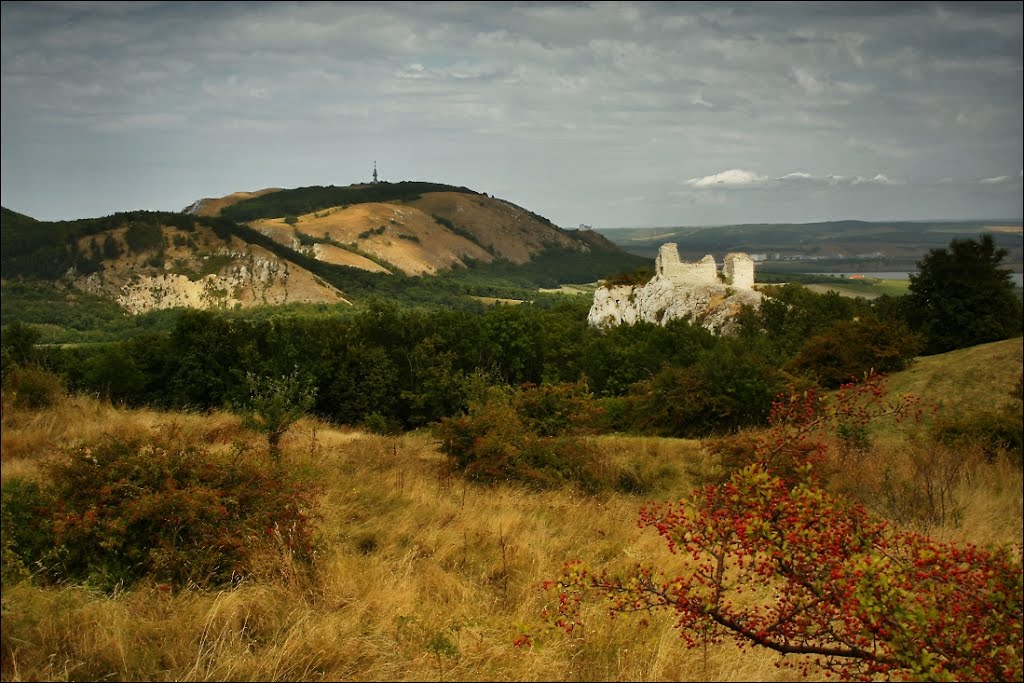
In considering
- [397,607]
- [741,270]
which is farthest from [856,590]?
[741,270]

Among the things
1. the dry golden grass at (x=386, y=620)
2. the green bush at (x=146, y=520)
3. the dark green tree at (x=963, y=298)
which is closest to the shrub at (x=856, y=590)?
the dry golden grass at (x=386, y=620)

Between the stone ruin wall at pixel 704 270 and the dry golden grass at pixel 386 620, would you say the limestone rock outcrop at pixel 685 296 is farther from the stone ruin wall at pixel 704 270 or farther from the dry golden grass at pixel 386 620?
the dry golden grass at pixel 386 620

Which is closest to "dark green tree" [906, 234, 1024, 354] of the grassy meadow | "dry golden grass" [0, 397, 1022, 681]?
the grassy meadow

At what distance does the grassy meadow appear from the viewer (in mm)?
3941

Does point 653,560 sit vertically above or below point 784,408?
below

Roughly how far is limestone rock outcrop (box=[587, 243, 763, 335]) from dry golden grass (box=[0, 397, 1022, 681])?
35667 mm

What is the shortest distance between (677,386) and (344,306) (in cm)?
10846

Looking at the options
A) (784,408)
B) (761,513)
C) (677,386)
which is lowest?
(677,386)

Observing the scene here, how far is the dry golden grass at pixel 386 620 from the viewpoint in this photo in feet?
12.9

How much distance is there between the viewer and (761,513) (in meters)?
3.42

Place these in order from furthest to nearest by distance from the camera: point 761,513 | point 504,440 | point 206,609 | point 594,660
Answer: point 504,440, point 206,609, point 594,660, point 761,513

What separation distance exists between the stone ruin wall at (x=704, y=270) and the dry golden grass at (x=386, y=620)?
45775 millimetres

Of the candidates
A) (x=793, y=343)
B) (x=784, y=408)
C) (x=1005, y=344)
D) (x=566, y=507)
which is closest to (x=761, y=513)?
(x=784, y=408)

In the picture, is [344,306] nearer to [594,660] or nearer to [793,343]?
[793,343]
